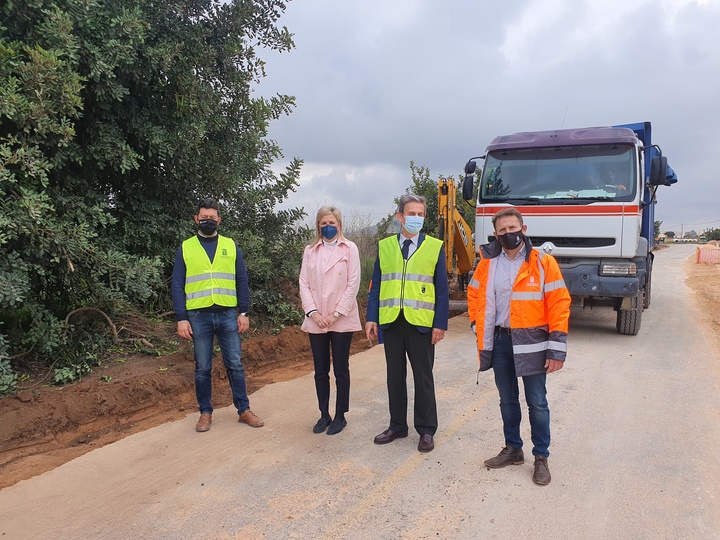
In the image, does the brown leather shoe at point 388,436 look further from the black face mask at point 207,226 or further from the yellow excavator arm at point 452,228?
the yellow excavator arm at point 452,228

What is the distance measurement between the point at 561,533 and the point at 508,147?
21.1ft

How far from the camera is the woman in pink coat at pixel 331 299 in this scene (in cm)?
423

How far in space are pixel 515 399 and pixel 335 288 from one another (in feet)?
5.27

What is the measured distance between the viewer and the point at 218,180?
696 cm

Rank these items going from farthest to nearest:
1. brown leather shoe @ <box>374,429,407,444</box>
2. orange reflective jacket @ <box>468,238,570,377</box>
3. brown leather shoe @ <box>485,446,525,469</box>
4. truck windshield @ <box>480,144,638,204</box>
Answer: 1. truck windshield @ <box>480,144,638,204</box>
2. brown leather shoe @ <box>374,429,407,444</box>
3. brown leather shoe @ <box>485,446,525,469</box>
4. orange reflective jacket @ <box>468,238,570,377</box>

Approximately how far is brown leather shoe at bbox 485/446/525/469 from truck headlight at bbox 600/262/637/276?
185 inches

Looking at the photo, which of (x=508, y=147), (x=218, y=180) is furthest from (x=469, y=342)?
(x=218, y=180)

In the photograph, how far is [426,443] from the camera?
395cm

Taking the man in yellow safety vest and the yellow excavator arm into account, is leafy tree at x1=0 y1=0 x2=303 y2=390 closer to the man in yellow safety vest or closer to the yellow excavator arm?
the man in yellow safety vest

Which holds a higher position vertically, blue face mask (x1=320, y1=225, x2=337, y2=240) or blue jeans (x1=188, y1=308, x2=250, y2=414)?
blue face mask (x1=320, y1=225, x2=337, y2=240)

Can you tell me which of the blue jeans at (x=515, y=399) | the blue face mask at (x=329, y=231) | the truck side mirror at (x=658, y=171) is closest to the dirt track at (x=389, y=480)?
the blue jeans at (x=515, y=399)

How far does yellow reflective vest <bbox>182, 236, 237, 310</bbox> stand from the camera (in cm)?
434

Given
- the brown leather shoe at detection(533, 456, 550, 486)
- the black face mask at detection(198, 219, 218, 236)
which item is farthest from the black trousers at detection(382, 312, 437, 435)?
the black face mask at detection(198, 219, 218, 236)

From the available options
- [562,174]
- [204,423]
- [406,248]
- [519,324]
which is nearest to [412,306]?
[406,248]
